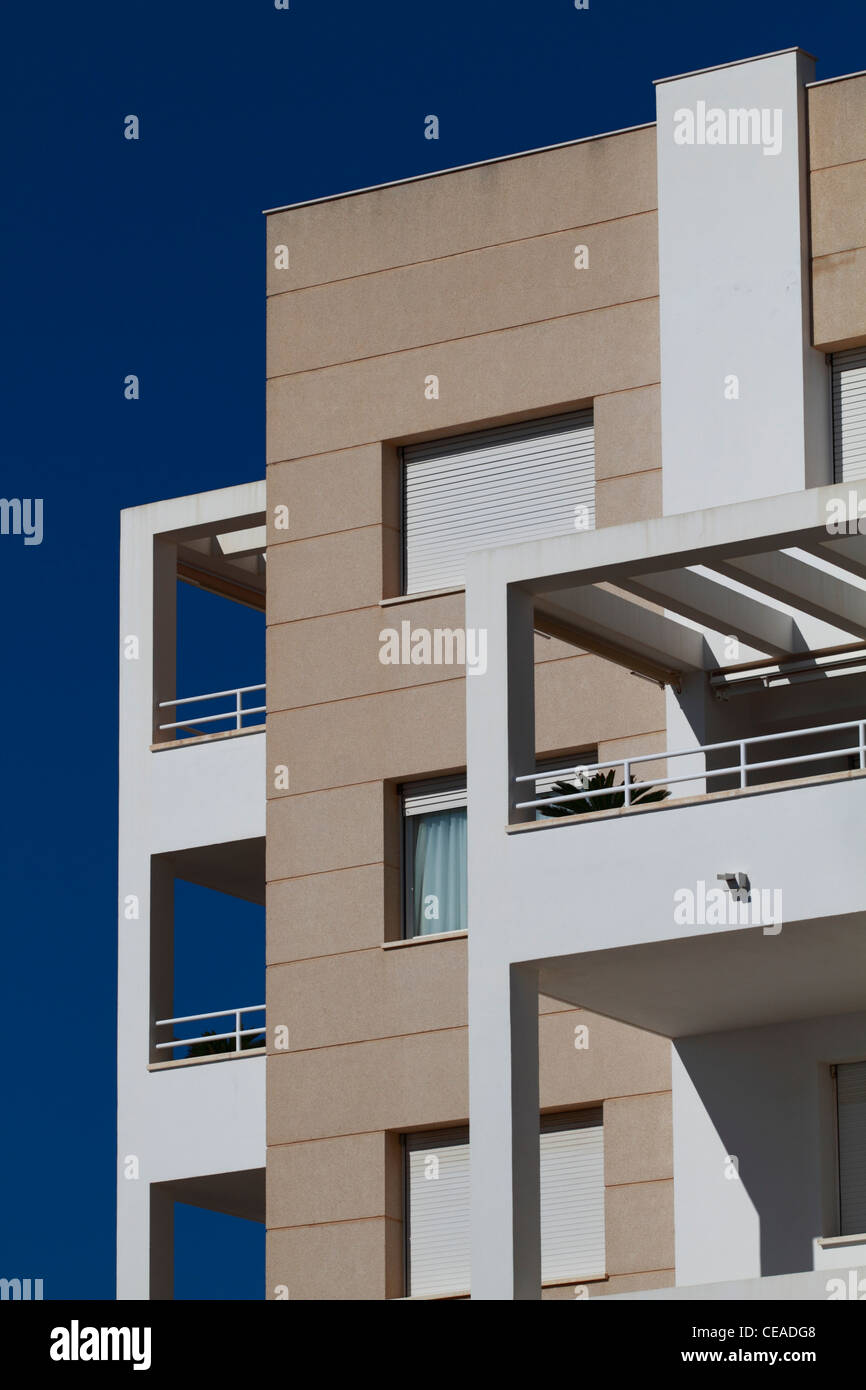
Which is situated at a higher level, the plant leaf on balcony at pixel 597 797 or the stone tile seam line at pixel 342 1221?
the plant leaf on balcony at pixel 597 797

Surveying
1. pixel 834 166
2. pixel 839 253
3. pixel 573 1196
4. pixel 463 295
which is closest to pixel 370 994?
pixel 573 1196

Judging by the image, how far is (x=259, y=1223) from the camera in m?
34.6

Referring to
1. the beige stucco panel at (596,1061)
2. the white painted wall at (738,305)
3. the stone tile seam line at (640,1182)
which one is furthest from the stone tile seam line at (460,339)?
the stone tile seam line at (640,1182)

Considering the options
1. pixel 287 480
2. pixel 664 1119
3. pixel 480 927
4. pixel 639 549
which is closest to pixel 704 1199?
pixel 664 1119

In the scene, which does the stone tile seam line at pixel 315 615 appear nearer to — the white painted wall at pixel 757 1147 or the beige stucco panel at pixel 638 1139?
the beige stucco panel at pixel 638 1139

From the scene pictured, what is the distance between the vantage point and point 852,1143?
26.4 meters

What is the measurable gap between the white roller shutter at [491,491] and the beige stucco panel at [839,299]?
2545 millimetres

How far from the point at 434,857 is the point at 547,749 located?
5.19 ft

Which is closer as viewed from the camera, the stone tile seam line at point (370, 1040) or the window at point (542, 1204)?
the window at point (542, 1204)

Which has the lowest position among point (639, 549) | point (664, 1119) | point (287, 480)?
point (664, 1119)

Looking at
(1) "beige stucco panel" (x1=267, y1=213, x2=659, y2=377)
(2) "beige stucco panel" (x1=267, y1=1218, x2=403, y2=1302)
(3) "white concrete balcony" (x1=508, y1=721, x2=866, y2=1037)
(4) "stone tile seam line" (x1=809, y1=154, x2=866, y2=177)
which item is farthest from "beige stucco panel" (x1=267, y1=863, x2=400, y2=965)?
(4) "stone tile seam line" (x1=809, y1=154, x2=866, y2=177)

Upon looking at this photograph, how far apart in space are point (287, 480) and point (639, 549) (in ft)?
26.1

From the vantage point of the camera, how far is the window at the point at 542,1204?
92.3ft
